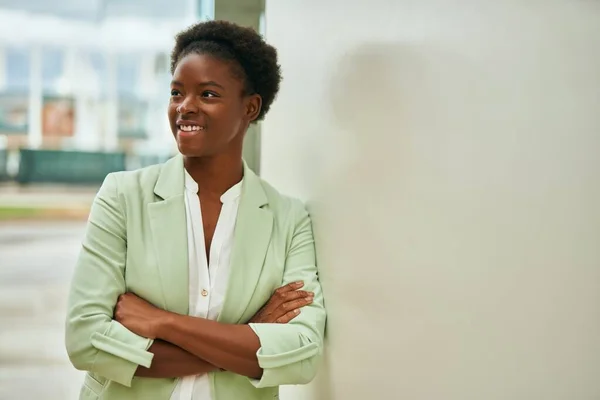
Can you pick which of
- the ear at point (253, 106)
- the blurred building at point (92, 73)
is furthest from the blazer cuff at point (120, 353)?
the blurred building at point (92, 73)

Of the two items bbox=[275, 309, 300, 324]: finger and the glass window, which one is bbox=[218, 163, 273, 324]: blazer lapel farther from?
the glass window

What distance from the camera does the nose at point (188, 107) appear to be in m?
1.62

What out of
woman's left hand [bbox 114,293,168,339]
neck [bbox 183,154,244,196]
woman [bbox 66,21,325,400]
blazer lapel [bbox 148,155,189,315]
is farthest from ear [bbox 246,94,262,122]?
woman's left hand [bbox 114,293,168,339]

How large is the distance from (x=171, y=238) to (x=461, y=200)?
845mm

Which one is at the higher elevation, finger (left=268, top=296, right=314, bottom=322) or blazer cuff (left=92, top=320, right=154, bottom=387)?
finger (left=268, top=296, right=314, bottom=322)

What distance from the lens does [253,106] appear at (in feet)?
5.91

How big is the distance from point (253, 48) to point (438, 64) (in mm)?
746

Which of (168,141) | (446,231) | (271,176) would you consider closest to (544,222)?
(446,231)

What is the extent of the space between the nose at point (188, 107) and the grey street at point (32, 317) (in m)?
1.84

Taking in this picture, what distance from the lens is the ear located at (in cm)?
178

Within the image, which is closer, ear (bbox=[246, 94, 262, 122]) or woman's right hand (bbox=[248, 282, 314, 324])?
woman's right hand (bbox=[248, 282, 314, 324])

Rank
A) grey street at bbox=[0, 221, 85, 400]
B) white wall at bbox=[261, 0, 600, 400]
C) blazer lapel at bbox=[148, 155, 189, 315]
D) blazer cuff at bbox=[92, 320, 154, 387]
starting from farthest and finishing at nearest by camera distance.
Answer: grey street at bbox=[0, 221, 85, 400], blazer lapel at bbox=[148, 155, 189, 315], blazer cuff at bbox=[92, 320, 154, 387], white wall at bbox=[261, 0, 600, 400]

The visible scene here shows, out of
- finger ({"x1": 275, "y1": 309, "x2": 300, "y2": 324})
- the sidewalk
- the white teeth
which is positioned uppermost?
the white teeth

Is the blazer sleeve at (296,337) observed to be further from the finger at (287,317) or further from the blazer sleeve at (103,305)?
the blazer sleeve at (103,305)
